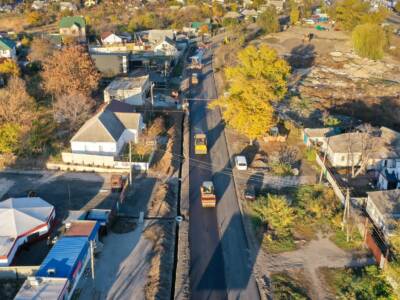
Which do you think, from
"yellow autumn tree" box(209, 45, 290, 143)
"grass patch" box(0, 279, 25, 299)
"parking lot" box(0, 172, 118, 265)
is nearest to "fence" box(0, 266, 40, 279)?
"grass patch" box(0, 279, 25, 299)

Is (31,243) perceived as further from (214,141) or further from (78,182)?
(214,141)

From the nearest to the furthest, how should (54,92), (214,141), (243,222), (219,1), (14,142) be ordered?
(243,222), (14,142), (214,141), (54,92), (219,1)

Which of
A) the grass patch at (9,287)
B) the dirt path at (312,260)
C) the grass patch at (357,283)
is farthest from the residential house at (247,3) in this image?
the grass patch at (9,287)

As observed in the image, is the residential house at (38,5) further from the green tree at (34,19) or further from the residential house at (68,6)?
the green tree at (34,19)

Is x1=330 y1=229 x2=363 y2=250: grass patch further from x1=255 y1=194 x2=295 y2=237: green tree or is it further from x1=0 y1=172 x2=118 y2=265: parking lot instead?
x1=0 y1=172 x2=118 y2=265: parking lot

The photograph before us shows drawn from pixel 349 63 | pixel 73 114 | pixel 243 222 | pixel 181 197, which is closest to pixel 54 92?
pixel 73 114

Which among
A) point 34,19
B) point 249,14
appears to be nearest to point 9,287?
point 34,19

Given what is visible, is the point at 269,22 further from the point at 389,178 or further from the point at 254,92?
the point at 389,178
